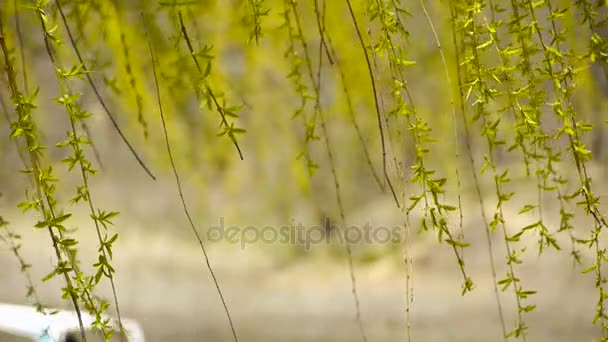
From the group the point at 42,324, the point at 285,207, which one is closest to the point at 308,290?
the point at 285,207

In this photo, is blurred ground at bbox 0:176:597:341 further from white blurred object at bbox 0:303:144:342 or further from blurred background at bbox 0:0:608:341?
white blurred object at bbox 0:303:144:342

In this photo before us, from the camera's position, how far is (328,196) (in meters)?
1.55

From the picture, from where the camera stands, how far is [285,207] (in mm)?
1578

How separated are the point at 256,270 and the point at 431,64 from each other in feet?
1.89

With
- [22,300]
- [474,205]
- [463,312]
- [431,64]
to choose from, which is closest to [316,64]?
[431,64]

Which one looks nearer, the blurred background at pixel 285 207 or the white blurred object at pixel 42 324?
the white blurred object at pixel 42 324

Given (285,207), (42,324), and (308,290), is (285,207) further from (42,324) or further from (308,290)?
(42,324)

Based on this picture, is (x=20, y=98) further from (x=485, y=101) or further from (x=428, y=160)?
(x=428, y=160)

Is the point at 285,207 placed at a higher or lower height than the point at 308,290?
higher

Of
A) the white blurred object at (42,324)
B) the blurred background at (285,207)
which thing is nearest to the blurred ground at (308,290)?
the blurred background at (285,207)

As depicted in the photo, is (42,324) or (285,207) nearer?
(42,324)

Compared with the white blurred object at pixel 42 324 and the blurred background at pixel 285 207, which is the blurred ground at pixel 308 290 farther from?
the white blurred object at pixel 42 324

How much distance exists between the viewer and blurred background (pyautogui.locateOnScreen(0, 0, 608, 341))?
132 centimetres

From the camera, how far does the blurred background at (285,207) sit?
1323 millimetres
